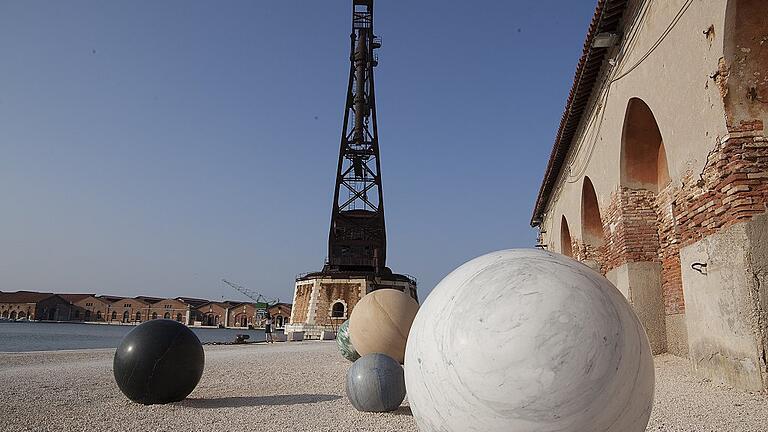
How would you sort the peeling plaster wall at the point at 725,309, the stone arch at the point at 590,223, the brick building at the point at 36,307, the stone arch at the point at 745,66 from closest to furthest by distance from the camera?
the peeling plaster wall at the point at 725,309 < the stone arch at the point at 745,66 < the stone arch at the point at 590,223 < the brick building at the point at 36,307

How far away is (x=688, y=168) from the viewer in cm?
859

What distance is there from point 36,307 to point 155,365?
418 ft

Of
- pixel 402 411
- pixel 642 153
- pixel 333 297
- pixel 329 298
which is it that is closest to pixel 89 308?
pixel 329 298

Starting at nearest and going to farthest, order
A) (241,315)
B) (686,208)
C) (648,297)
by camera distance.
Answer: (686,208) < (648,297) < (241,315)

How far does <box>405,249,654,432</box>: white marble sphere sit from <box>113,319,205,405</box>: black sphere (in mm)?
4722

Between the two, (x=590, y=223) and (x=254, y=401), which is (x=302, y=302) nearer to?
(x=590, y=223)

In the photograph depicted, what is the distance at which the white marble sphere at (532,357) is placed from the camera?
3.00 meters

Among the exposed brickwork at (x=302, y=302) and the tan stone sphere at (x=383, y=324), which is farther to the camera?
the exposed brickwork at (x=302, y=302)

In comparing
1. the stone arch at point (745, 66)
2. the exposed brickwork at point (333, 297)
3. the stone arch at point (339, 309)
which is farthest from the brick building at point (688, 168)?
the stone arch at point (339, 309)

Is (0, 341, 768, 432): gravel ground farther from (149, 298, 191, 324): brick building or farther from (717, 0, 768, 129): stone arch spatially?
(149, 298, 191, 324): brick building

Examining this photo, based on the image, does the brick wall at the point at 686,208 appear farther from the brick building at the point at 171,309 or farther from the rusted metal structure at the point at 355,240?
the brick building at the point at 171,309

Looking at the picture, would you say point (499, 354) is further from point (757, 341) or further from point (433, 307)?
point (757, 341)

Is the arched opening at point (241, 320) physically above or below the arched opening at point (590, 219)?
below

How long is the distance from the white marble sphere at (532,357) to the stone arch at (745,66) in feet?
17.4
